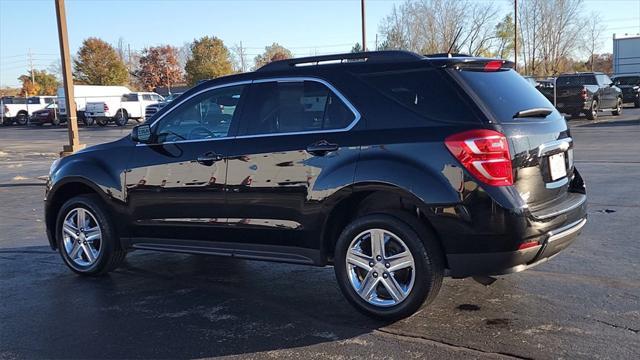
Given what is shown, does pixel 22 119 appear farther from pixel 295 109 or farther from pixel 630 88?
pixel 295 109

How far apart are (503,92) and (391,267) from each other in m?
1.51

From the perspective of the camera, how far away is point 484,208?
13.4ft

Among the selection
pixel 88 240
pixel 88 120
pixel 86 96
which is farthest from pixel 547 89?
pixel 86 96

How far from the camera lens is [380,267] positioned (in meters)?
4.52

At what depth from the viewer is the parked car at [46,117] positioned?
44.1 m

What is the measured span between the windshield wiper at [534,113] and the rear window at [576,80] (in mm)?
22298

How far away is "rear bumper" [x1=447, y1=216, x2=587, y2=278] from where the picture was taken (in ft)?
13.5

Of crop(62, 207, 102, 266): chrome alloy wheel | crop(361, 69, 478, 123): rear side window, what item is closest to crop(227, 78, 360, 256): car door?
crop(361, 69, 478, 123): rear side window

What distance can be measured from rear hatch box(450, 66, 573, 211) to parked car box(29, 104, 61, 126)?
44546mm

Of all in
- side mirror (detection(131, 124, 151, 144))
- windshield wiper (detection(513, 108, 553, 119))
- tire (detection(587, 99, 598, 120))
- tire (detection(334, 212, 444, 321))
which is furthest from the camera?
tire (detection(587, 99, 598, 120))

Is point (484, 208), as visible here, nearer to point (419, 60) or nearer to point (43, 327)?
point (419, 60)

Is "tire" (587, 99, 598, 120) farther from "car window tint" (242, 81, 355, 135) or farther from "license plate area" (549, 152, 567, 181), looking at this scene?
"car window tint" (242, 81, 355, 135)

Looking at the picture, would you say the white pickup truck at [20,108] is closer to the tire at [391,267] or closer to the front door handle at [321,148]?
the front door handle at [321,148]

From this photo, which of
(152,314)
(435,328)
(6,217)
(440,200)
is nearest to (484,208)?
(440,200)
